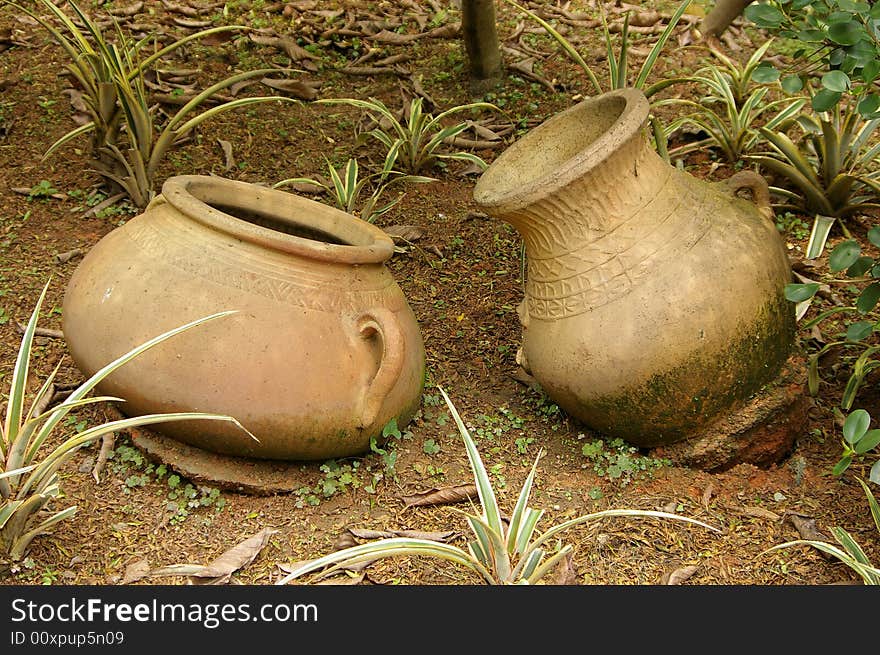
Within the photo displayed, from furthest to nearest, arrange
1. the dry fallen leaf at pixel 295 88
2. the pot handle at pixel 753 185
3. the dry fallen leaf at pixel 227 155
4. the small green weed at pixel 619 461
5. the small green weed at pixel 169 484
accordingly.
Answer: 1. the dry fallen leaf at pixel 295 88
2. the dry fallen leaf at pixel 227 155
3. the pot handle at pixel 753 185
4. the small green weed at pixel 619 461
5. the small green weed at pixel 169 484

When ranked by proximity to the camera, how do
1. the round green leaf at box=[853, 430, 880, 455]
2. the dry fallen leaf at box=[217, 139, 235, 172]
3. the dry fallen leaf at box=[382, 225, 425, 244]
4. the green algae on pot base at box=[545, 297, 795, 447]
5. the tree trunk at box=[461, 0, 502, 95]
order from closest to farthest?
the round green leaf at box=[853, 430, 880, 455] < the green algae on pot base at box=[545, 297, 795, 447] < the dry fallen leaf at box=[382, 225, 425, 244] < the dry fallen leaf at box=[217, 139, 235, 172] < the tree trunk at box=[461, 0, 502, 95]

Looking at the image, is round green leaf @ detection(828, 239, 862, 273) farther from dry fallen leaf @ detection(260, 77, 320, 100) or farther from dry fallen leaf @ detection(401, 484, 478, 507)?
dry fallen leaf @ detection(260, 77, 320, 100)

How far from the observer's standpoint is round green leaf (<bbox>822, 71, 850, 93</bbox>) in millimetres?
2326

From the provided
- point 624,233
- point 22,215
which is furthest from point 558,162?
point 22,215

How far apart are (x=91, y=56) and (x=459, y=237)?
1.58 meters

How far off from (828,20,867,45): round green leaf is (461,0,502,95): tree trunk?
243 cm

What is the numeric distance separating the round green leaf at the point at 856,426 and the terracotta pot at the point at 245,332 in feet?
3.80

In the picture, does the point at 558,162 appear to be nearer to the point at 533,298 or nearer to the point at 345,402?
the point at 533,298

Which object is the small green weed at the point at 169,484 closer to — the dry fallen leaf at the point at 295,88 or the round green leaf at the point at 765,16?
the round green leaf at the point at 765,16

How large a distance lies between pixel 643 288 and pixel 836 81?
74 cm

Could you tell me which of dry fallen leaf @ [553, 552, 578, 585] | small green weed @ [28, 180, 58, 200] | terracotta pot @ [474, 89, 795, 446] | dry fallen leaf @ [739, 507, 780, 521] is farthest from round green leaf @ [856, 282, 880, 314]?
small green weed @ [28, 180, 58, 200]

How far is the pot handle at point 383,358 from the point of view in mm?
2717

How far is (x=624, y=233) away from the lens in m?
2.78

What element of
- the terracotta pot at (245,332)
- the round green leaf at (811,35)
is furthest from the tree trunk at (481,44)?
the round green leaf at (811,35)
